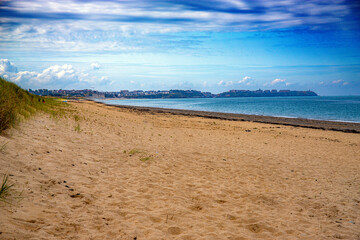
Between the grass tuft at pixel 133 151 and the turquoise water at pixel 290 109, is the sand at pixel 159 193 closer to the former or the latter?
the grass tuft at pixel 133 151

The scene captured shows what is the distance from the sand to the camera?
4656mm

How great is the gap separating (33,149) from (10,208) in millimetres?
3863

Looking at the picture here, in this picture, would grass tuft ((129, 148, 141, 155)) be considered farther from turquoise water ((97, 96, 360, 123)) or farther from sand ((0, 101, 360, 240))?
turquoise water ((97, 96, 360, 123))

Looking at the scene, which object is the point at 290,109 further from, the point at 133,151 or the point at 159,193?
the point at 159,193

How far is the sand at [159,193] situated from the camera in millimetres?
4656

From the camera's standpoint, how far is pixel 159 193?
6.67 meters

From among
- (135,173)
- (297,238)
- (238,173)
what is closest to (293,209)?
(297,238)

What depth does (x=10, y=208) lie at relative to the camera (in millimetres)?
4328

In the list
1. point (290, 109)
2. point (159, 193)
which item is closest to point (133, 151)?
point (159, 193)

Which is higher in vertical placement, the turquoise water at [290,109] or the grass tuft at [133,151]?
the turquoise water at [290,109]

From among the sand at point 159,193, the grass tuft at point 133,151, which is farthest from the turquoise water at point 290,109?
the grass tuft at point 133,151

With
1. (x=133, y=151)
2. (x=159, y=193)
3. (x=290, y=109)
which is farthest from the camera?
(x=290, y=109)

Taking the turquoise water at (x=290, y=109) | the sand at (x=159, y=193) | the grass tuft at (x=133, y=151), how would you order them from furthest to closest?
the turquoise water at (x=290, y=109) → the grass tuft at (x=133, y=151) → the sand at (x=159, y=193)

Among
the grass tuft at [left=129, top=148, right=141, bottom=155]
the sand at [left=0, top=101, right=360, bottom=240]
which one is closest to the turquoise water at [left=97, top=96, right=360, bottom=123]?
the sand at [left=0, top=101, right=360, bottom=240]
